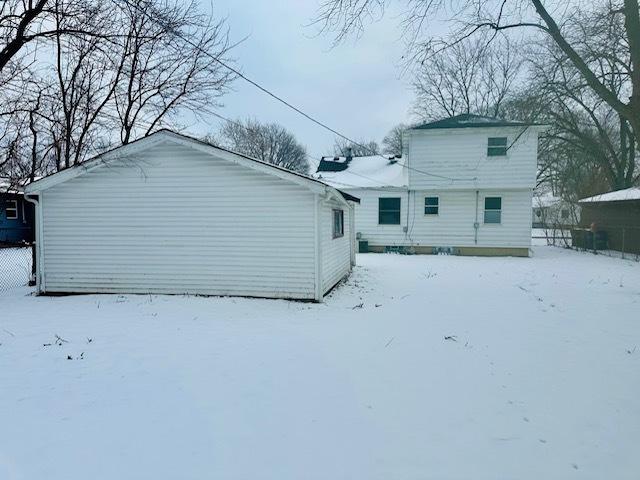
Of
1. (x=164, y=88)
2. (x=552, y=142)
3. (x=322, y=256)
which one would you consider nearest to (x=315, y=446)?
(x=322, y=256)

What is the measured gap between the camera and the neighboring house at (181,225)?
891cm

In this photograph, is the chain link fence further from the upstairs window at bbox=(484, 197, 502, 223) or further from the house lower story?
the upstairs window at bbox=(484, 197, 502, 223)

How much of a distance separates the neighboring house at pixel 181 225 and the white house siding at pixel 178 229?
0.02 m

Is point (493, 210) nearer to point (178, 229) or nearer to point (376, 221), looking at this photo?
A: point (376, 221)

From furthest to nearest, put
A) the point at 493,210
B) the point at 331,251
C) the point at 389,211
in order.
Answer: the point at 389,211
the point at 493,210
the point at 331,251

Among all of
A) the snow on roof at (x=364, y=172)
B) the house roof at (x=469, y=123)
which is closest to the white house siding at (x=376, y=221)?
the snow on roof at (x=364, y=172)

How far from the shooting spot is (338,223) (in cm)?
1174

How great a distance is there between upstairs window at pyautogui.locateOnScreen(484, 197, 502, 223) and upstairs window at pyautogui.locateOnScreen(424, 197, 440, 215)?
2166mm

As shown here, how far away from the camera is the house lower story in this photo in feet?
58.5

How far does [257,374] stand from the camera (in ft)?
15.8

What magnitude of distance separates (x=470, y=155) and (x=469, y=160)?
0.23 m

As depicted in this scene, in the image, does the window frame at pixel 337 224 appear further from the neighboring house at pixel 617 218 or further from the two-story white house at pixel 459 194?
the neighboring house at pixel 617 218

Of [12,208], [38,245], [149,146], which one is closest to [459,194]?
[149,146]

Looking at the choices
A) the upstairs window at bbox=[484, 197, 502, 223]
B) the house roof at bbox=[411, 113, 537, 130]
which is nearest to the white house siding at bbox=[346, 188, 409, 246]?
the house roof at bbox=[411, 113, 537, 130]
